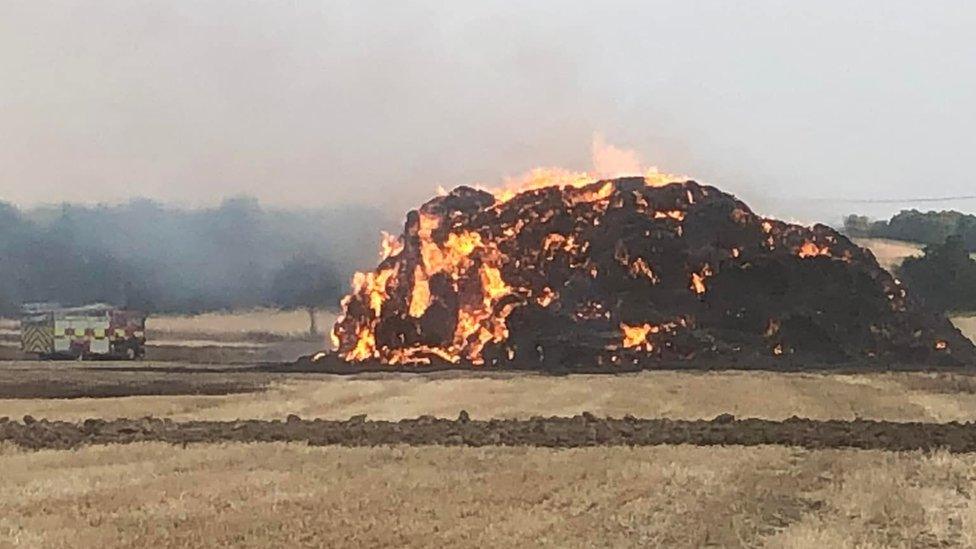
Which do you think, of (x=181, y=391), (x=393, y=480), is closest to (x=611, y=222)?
(x=181, y=391)

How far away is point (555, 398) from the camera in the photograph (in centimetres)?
3800

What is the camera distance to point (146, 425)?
27.9 meters

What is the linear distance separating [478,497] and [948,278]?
5618 cm

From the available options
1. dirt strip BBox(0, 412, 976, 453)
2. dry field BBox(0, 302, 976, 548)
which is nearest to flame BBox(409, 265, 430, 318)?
dry field BBox(0, 302, 976, 548)

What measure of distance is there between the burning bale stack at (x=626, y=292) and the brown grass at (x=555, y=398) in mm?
6300

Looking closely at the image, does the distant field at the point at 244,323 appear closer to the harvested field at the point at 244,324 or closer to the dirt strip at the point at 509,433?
the harvested field at the point at 244,324

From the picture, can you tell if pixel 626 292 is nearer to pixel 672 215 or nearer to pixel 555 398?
pixel 672 215

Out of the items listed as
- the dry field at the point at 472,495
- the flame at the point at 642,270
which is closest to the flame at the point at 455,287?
the flame at the point at 642,270

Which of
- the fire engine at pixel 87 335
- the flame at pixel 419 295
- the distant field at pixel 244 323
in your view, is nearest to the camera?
the flame at pixel 419 295

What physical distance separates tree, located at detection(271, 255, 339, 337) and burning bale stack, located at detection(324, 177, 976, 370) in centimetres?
735

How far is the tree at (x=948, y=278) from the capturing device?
68.6 metres

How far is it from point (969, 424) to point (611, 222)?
1128 inches

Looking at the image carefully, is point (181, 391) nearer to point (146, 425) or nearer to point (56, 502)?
point (146, 425)

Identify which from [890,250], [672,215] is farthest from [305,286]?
[890,250]
